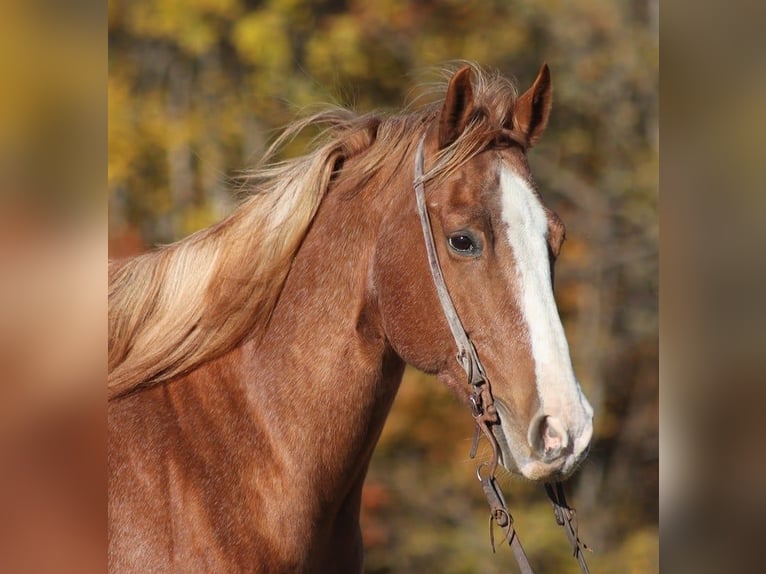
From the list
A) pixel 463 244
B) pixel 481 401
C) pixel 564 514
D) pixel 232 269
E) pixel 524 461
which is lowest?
pixel 564 514

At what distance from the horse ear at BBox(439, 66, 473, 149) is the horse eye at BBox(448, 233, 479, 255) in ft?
0.69

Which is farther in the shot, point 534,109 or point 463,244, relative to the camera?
point 534,109

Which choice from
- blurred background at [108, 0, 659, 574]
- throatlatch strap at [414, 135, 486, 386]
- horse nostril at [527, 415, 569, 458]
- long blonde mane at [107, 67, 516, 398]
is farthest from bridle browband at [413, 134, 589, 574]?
blurred background at [108, 0, 659, 574]

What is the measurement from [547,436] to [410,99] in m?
2.06

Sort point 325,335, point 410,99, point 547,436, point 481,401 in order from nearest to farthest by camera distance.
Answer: point 547,436 < point 481,401 < point 325,335 < point 410,99

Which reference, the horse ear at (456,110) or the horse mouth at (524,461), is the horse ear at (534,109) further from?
the horse mouth at (524,461)

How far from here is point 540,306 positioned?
5.04 ft

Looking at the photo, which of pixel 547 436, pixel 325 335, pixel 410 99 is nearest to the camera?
pixel 547 436

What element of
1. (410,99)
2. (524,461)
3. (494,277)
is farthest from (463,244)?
(410,99)

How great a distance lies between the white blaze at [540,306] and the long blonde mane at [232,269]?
0.80 ft

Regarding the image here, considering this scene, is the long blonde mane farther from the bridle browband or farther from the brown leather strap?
the brown leather strap

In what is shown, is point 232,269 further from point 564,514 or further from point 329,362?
point 564,514
